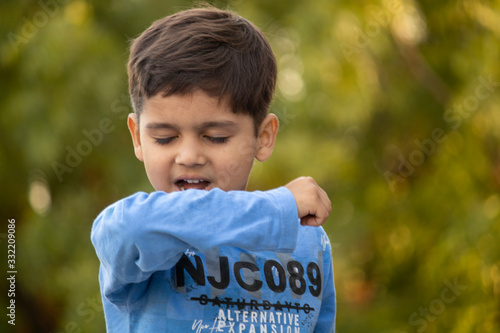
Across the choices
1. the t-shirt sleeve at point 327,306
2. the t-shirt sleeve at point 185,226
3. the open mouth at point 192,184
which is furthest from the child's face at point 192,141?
the t-shirt sleeve at point 327,306

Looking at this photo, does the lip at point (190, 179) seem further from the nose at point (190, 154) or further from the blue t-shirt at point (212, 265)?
the blue t-shirt at point (212, 265)

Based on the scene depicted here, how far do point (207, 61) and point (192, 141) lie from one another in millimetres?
208

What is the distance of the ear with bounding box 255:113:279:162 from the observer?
6.12 feet

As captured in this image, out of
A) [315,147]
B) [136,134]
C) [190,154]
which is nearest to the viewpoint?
[190,154]

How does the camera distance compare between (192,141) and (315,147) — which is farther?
(315,147)

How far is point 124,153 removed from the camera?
5.17m

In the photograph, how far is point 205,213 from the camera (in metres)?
1.34

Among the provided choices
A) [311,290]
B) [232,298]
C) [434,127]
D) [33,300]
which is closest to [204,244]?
[232,298]

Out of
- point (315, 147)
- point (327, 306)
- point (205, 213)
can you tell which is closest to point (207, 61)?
point (205, 213)

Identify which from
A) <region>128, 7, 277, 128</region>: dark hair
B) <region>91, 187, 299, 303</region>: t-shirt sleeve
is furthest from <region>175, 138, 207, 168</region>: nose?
<region>91, 187, 299, 303</region>: t-shirt sleeve

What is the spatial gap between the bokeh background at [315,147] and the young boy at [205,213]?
2.90 metres

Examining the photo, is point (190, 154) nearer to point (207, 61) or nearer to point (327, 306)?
point (207, 61)

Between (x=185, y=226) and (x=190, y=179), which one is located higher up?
(x=190, y=179)

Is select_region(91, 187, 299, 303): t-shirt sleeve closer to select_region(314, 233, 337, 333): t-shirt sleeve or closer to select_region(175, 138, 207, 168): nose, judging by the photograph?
select_region(175, 138, 207, 168): nose
